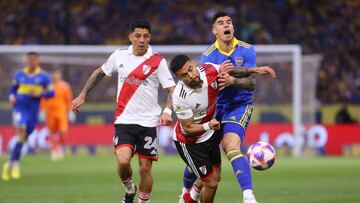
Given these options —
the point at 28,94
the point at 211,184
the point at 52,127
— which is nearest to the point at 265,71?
the point at 211,184

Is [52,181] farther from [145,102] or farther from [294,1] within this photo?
[294,1]

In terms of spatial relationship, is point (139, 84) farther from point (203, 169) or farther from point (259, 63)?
point (259, 63)

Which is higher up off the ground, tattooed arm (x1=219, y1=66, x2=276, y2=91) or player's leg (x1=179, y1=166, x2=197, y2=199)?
tattooed arm (x1=219, y1=66, x2=276, y2=91)

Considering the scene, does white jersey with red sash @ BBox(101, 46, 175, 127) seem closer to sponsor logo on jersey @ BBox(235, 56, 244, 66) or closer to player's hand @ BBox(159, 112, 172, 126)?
player's hand @ BBox(159, 112, 172, 126)

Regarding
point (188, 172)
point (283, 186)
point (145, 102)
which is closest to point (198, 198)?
point (188, 172)

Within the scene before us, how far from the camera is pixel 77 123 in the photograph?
90.6 ft

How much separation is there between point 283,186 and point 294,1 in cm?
1641

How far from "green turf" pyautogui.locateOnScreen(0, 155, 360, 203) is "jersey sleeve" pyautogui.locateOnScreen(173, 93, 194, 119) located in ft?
8.54

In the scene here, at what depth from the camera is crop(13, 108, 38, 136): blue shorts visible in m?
18.4

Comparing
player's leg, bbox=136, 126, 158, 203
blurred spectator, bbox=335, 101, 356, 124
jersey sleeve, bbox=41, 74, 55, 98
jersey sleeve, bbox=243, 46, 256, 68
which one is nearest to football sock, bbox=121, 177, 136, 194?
player's leg, bbox=136, 126, 158, 203

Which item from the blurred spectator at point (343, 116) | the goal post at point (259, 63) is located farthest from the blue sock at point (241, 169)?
the blurred spectator at point (343, 116)

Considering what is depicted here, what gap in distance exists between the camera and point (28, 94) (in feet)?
62.6

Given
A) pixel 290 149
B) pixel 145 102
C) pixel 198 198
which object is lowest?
pixel 290 149

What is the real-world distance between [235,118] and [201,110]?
83 centimetres
